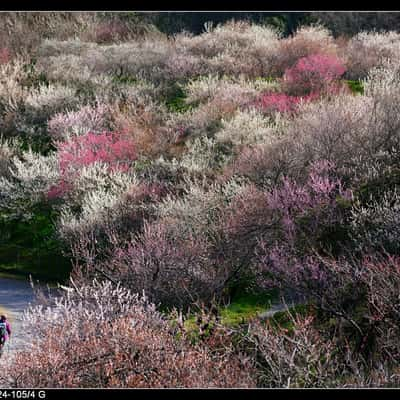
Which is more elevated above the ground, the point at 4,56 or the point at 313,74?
the point at 4,56

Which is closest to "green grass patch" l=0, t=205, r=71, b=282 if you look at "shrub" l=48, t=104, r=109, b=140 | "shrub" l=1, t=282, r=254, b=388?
"shrub" l=48, t=104, r=109, b=140

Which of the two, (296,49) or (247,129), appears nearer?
(247,129)

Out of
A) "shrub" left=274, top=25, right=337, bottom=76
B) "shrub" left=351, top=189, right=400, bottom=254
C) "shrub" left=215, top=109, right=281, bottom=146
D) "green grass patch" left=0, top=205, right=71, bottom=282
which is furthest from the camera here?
"shrub" left=274, top=25, right=337, bottom=76

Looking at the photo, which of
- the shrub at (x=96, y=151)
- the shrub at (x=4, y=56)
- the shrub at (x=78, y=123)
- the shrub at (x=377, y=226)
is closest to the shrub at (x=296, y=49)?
the shrub at (x=78, y=123)

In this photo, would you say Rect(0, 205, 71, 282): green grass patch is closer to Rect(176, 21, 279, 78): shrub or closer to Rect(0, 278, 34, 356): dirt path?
Rect(0, 278, 34, 356): dirt path

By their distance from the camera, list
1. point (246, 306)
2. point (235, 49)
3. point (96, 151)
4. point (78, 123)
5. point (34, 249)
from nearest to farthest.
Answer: point (246, 306) < point (34, 249) < point (96, 151) < point (78, 123) < point (235, 49)

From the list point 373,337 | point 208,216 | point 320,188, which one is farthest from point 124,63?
point 373,337

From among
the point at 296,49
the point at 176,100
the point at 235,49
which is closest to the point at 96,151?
the point at 176,100

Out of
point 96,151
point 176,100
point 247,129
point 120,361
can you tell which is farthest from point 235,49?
point 120,361

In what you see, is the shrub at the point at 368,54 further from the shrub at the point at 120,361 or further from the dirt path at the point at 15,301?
the shrub at the point at 120,361

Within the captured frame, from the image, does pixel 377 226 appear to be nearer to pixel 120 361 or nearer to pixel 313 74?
pixel 120 361

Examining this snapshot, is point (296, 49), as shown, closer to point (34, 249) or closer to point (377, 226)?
point (34, 249)

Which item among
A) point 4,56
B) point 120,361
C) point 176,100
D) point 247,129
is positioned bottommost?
point 176,100

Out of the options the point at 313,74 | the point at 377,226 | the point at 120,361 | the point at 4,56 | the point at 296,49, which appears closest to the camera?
the point at 120,361
